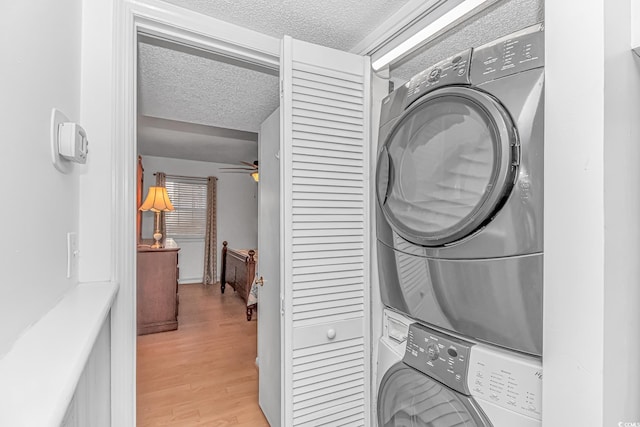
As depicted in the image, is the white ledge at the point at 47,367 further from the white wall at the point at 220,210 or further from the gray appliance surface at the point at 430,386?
the white wall at the point at 220,210

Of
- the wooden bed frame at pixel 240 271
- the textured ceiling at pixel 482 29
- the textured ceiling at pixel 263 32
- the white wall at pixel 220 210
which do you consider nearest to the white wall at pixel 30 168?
the textured ceiling at pixel 263 32

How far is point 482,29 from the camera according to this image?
1365 millimetres

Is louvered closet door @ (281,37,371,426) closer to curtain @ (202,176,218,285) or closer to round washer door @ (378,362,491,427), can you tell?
round washer door @ (378,362,491,427)

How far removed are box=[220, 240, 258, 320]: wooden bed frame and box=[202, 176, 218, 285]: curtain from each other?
1.12 ft

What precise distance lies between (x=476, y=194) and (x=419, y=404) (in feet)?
2.59

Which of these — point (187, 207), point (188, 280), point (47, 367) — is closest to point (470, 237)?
point (47, 367)

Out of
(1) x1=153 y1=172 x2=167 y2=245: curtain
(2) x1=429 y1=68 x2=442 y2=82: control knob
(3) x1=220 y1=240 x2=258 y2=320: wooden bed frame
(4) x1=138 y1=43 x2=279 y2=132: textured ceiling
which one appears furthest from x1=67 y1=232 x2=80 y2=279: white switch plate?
(1) x1=153 y1=172 x2=167 y2=245: curtain

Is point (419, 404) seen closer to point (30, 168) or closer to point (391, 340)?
point (391, 340)

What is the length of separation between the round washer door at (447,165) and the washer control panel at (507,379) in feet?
1.21

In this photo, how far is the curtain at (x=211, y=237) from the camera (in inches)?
249

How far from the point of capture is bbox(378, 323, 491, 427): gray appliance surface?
0.98m

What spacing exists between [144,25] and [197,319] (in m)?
3.67

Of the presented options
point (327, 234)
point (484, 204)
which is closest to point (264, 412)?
point (327, 234)

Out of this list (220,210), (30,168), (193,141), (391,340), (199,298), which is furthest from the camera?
(220,210)
